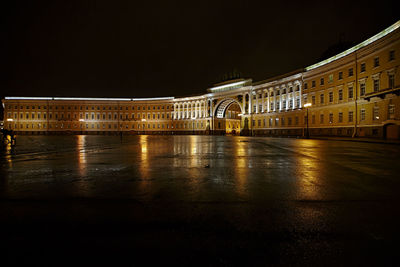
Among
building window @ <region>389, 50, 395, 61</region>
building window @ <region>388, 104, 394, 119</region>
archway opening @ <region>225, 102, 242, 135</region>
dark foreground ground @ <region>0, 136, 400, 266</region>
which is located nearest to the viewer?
dark foreground ground @ <region>0, 136, 400, 266</region>

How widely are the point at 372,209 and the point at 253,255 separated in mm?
2630

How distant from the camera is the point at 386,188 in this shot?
4.84m

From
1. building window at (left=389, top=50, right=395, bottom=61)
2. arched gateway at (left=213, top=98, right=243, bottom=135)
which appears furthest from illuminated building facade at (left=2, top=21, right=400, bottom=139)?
arched gateway at (left=213, top=98, right=243, bottom=135)

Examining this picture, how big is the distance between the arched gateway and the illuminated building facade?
374 millimetres

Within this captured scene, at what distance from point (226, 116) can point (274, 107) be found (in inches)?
1208

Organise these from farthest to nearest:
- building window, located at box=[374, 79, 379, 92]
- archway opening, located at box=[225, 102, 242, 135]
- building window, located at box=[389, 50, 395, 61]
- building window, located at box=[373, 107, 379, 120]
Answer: archway opening, located at box=[225, 102, 242, 135] → building window, located at box=[374, 79, 379, 92] → building window, located at box=[373, 107, 379, 120] → building window, located at box=[389, 50, 395, 61]

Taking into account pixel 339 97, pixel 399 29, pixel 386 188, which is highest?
pixel 399 29

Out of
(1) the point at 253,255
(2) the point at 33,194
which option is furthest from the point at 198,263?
(2) the point at 33,194

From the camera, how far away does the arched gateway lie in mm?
81144

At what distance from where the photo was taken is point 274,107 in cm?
5766

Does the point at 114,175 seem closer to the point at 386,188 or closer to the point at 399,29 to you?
the point at 386,188

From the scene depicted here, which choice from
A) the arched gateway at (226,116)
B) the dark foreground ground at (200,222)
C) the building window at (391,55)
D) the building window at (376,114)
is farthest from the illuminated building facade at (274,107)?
the dark foreground ground at (200,222)

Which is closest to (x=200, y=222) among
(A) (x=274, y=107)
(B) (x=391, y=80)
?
(B) (x=391, y=80)

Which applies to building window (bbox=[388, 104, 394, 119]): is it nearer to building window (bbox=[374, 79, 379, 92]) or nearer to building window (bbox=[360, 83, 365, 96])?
building window (bbox=[374, 79, 379, 92])
